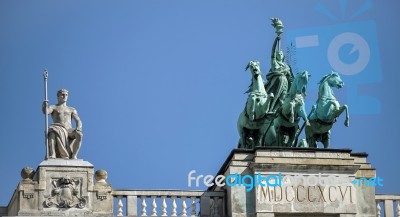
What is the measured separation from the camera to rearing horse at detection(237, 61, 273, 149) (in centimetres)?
5478

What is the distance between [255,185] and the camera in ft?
174

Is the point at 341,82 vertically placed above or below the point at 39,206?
above

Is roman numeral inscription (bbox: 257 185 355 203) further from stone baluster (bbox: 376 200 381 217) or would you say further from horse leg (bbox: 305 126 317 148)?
horse leg (bbox: 305 126 317 148)

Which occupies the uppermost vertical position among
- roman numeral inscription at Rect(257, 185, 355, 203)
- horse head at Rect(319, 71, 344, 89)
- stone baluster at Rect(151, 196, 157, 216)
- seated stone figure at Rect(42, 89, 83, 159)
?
horse head at Rect(319, 71, 344, 89)

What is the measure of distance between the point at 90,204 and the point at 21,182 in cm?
199

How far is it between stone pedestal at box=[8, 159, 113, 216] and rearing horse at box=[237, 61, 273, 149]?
16.5 feet

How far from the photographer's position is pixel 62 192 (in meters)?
52.1

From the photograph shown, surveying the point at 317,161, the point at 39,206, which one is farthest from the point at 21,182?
the point at 317,161

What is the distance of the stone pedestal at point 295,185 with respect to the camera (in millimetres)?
52844

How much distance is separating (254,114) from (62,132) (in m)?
5.79

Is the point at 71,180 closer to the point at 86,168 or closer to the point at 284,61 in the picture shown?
the point at 86,168

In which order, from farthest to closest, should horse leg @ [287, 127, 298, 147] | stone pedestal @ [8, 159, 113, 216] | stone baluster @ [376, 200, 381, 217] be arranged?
horse leg @ [287, 127, 298, 147]
stone baluster @ [376, 200, 381, 217]
stone pedestal @ [8, 159, 113, 216]

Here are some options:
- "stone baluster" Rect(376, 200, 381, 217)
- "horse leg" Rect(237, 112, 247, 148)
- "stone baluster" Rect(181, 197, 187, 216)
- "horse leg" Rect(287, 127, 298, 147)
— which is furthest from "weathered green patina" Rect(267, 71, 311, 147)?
"stone baluster" Rect(181, 197, 187, 216)

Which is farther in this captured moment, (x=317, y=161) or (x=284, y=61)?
(x=284, y=61)
